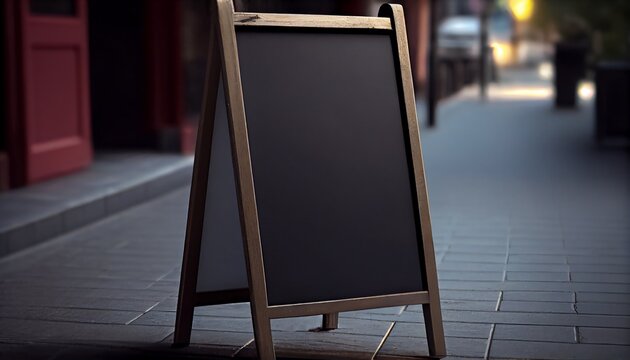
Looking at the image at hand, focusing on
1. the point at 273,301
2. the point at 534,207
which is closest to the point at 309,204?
the point at 273,301

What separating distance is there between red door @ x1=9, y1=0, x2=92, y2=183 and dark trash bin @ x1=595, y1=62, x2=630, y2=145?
216 inches

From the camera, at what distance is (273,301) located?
155 inches

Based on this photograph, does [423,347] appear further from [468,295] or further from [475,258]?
[475,258]

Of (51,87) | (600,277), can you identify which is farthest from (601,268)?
(51,87)

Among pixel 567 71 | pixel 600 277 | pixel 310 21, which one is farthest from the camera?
pixel 567 71

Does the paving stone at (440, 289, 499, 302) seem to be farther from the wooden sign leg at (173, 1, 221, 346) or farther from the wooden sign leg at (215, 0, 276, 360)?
the wooden sign leg at (215, 0, 276, 360)

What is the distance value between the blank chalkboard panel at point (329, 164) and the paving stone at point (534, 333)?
0.57 metres

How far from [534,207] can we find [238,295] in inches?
160

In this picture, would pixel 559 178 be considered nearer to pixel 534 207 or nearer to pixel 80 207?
pixel 534 207

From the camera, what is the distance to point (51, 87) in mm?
8664

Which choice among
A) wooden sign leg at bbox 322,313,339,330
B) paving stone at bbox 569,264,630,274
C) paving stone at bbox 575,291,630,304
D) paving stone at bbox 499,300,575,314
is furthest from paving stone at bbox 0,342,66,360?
paving stone at bbox 569,264,630,274

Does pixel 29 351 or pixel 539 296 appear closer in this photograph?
pixel 29 351

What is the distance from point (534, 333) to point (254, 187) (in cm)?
135

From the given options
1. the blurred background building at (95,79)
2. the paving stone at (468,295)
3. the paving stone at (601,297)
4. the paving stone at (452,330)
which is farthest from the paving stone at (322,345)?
the blurred background building at (95,79)
